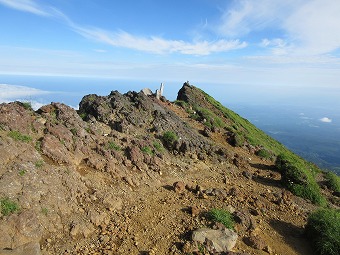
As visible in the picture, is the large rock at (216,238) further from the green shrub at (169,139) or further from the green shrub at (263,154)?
→ the green shrub at (263,154)

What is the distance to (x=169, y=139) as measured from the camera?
19344 millimetres

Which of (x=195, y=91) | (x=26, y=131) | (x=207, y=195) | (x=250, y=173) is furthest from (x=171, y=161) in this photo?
(x=195, y=91)

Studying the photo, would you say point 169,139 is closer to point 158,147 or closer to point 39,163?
point 158,147

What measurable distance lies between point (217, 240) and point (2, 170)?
8407 mm

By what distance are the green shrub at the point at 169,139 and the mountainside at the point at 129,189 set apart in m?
0.08

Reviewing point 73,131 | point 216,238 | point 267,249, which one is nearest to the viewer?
point 216,238

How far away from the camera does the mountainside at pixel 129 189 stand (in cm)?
967

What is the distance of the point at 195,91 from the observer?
4144 cm

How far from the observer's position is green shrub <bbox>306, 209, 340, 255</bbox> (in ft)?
35.6

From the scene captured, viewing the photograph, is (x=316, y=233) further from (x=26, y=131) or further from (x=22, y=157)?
(x=26, y=131)

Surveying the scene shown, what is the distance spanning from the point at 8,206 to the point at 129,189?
17.7ft

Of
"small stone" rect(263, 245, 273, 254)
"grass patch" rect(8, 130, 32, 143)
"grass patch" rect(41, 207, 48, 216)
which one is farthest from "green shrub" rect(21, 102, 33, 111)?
"small stone" rect(263, 245, 273, 254)

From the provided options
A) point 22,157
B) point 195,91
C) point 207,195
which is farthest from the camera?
point 195,91

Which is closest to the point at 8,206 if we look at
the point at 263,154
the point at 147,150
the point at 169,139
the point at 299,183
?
the point at 147,150
